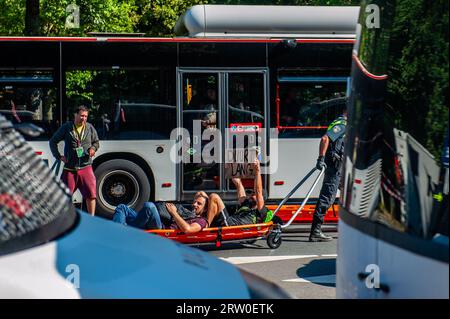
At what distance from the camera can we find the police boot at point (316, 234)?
10641 mm

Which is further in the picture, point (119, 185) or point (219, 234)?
point (119, 185)

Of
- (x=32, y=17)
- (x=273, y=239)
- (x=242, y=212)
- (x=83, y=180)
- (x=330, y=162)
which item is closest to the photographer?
(x=242, y=212)

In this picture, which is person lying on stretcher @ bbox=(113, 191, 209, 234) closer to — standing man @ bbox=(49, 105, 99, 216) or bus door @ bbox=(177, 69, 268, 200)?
standing man @ bbox=(49, 105, 99, 216)

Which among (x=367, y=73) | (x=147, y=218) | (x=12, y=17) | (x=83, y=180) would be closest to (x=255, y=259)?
(x=147, y=218)

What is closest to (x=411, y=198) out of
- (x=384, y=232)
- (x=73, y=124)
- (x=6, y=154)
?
(x=384, y=232)

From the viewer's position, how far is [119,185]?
42.9ft

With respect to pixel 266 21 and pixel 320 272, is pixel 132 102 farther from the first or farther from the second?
pixel 320 272

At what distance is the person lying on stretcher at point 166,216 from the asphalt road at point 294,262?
56cm

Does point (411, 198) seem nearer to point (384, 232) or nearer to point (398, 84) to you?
point (384, 232)

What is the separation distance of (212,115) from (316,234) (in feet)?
9.95

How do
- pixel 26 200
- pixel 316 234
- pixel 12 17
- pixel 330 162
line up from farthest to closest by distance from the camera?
pixel 12 17, pixel 316 234, pixel 330 162, pixel 26 200

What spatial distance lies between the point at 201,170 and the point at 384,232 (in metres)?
9.61

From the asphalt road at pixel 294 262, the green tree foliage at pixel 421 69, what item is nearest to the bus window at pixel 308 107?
the asphalt road at pixel 294 262

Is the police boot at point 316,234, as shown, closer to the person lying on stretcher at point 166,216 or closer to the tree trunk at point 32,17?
the person lying on stretcher at point 166,216
